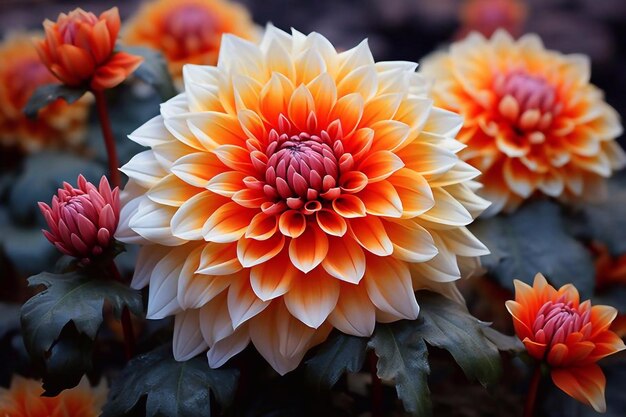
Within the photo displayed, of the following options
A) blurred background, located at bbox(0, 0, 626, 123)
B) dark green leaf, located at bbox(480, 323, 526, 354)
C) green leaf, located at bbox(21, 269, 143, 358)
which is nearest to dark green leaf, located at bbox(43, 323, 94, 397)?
green leaf, located at bbox(21, 269, 143, 358)

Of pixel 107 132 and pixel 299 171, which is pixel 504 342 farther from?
pixel 107 132

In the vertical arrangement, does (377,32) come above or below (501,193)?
below

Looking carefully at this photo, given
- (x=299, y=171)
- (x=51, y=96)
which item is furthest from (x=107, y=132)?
(x=299, y=171)

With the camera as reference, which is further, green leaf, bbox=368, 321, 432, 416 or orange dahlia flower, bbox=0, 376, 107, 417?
orange dahlia flower, bbox=0, 376, 107, 417

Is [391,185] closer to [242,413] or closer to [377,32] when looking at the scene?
[242,413]

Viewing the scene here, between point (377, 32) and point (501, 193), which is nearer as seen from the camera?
point (501, 193)

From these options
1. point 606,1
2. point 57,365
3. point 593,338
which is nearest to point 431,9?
point 606,1

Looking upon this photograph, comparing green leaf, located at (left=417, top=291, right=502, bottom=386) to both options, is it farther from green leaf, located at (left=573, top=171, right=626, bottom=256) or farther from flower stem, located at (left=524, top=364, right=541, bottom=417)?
→ green leaf, located at (left=573, top=171, right=626, bottom=256)
